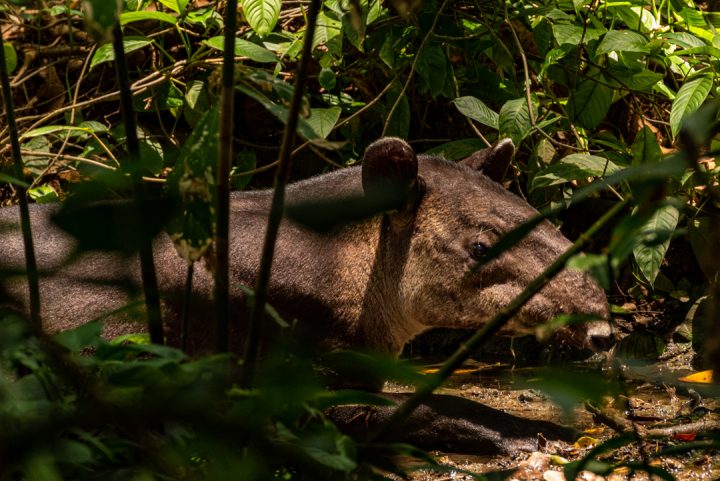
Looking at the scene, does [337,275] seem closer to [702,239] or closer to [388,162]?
[388,162]

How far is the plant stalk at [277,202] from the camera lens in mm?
1395

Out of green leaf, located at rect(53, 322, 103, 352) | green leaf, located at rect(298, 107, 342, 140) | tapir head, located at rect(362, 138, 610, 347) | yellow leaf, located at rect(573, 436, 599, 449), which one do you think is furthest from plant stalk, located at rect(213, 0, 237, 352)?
green leaf, located at rect(298, 107, 342, 140)

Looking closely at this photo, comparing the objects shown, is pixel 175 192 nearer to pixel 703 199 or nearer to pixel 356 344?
pixel 356 344

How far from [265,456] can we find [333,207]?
39 centimetres

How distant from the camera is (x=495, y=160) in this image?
531cm

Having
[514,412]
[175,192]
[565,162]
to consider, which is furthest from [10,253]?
[175,192]

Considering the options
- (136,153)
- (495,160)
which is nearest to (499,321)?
(136,153)

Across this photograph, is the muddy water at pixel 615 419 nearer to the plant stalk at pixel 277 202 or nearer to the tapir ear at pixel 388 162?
the tapir ear at pixel 388 162

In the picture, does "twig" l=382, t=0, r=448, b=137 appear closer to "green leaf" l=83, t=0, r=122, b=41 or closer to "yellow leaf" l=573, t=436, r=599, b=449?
"yellow leaf" l=573, t=436, r=599, b=449

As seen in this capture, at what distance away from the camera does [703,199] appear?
6.01m

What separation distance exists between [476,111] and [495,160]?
1.54 ft

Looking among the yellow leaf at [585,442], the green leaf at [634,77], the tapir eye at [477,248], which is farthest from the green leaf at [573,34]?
the yellow leaf at [585,442]

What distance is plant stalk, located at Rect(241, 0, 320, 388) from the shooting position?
1395 mm

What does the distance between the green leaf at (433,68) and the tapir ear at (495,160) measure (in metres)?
0.56
